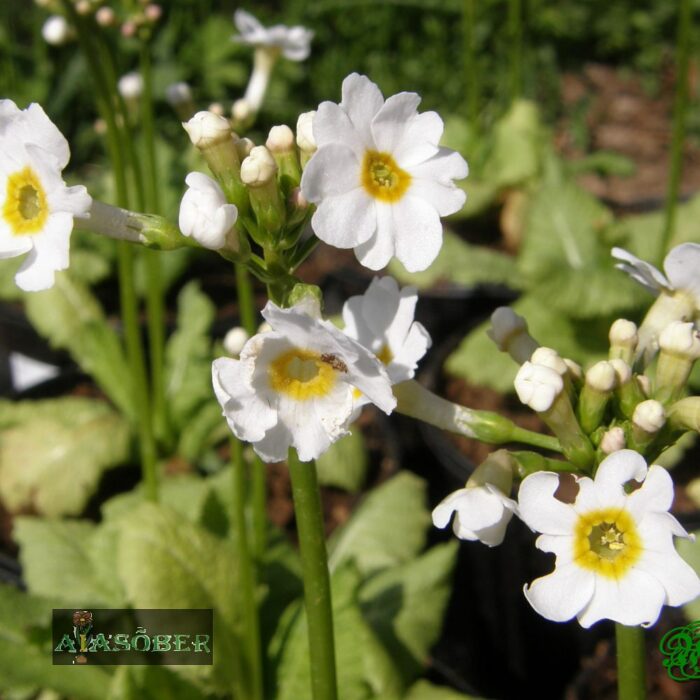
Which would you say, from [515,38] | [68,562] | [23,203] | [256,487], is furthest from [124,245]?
[515,38]

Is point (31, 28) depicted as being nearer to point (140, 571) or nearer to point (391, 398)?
point (140, 571)

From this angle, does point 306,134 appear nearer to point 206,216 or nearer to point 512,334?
point 206,216

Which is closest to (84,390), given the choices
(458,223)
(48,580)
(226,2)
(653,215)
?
(48,580)

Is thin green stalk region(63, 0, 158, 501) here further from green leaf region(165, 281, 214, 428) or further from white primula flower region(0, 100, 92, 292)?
white primula flower region(0, 100, 92, 292)

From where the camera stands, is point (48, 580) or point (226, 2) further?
point (226, 2)

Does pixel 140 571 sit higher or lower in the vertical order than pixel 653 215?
lower

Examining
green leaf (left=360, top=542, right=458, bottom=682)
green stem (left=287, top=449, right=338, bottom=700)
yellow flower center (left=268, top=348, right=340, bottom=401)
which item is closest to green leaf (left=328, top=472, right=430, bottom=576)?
green leaf (left=360, top=542, right=458, bottom=682)

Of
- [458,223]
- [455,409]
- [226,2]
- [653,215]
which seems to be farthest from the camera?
[226,2]
